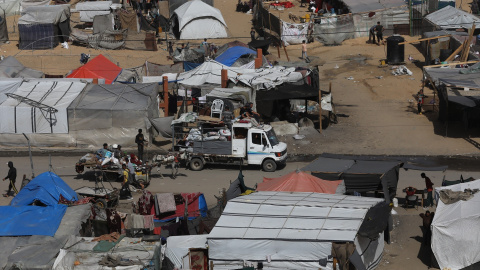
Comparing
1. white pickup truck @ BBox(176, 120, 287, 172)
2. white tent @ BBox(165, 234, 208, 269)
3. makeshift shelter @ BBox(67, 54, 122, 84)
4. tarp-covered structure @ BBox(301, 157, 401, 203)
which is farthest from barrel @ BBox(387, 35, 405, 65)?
white tent @ BBox(165, 234, 208, 269)

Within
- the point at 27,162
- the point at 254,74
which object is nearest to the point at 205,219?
the point at 27,162

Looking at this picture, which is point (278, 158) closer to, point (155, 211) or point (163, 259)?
point (155, 211)

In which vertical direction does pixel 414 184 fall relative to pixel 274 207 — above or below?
A: below

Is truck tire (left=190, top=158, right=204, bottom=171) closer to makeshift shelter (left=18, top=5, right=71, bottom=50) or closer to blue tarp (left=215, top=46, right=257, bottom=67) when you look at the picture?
blue tarp (left=215, top=46, right=257, bottom=67)

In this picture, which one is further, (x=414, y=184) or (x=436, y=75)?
(x=436, y=75)

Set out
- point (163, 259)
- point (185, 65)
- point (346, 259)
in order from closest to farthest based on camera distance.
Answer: point (346, 259) < point (163, 259) < point (185, 65)

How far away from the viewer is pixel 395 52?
4222 cm

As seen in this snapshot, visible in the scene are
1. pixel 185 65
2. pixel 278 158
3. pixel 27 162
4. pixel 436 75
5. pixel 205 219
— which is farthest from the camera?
pixel 185 65

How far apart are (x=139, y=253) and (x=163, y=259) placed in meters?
0.77

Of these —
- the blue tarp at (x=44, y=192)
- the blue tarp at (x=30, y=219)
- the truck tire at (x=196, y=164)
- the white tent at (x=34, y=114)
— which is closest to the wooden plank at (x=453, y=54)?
the truck tire at (x=196, y=164)

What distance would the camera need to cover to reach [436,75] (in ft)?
109

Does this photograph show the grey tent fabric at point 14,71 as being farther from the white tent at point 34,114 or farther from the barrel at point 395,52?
the barrel at point 395,52

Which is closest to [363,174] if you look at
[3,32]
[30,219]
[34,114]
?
[30,219]

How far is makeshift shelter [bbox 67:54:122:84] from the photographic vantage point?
121 ft
